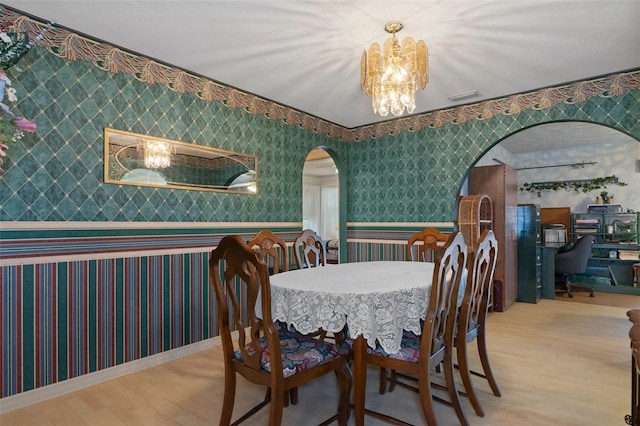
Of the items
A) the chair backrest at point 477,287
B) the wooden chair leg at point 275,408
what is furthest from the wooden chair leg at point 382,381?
the wooden chair leg at point 275,408

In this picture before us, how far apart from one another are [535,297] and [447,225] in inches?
82.8

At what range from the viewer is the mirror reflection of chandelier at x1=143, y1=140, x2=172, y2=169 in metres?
2.95

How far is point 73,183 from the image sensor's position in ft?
8.31

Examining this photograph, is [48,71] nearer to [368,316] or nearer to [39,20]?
[39,20]

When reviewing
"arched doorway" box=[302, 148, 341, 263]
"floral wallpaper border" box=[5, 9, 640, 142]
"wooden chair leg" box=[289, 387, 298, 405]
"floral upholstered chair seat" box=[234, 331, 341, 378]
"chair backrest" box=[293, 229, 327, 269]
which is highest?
"floral wallpaper border" box=[5, 9, 640, 142]

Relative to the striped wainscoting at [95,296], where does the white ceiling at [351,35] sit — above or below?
above

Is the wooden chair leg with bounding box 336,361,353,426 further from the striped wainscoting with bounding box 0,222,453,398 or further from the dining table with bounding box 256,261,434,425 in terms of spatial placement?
the striped wainscoting with bounding box 0,222,453,398

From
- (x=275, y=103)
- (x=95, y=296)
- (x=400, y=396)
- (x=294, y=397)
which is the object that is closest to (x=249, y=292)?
(x=294, y=397)

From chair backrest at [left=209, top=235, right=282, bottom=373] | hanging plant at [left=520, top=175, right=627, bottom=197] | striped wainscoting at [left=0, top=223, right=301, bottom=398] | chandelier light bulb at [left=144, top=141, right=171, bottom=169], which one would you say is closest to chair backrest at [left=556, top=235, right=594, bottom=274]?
hanging plant at [left=520, top=175, right=627, bottom=197]

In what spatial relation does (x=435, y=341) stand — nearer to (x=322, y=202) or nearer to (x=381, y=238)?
(x=381, y=238)

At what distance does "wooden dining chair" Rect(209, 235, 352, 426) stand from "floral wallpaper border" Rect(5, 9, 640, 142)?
207 centimetres

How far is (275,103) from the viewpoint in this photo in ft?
13.3

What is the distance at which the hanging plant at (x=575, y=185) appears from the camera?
20.4 feet

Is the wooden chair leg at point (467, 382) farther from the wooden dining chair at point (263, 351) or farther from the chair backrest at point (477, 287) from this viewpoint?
the wooden dining chair at point (263, 351)
